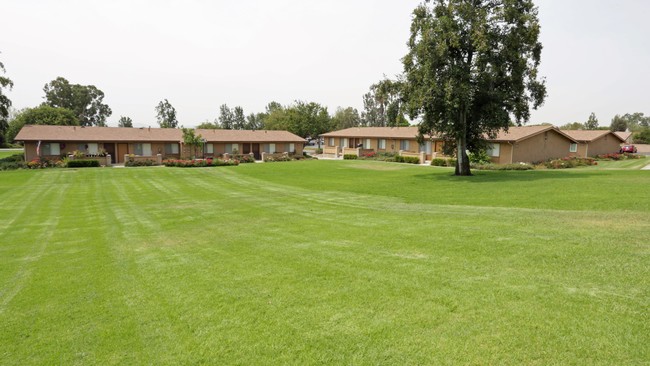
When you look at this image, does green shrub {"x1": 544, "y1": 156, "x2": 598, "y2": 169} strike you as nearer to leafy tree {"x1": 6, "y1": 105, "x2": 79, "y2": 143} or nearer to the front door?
the front door

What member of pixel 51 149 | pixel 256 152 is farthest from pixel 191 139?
pixel 51 149

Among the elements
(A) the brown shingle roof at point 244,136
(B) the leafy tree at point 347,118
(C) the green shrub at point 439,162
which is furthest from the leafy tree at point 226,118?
(C) the green shrub at point 439,162

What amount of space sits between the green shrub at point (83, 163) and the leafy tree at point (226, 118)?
7180 centimetres

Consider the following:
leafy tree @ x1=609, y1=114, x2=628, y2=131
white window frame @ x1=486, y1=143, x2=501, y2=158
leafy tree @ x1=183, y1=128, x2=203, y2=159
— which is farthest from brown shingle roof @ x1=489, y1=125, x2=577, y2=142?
leafy tree @ x1=609, y1=114, x2=628, y2=131

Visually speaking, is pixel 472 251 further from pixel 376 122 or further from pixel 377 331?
pixel 376 122

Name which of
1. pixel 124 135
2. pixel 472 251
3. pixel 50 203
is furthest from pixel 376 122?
pixel 472 251

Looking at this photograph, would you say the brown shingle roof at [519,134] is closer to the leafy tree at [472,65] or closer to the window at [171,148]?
the leafy tree at [472,65]

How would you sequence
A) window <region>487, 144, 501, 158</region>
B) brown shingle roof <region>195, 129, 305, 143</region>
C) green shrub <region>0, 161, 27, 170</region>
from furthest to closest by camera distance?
brown shingle roof <region>195, 129, 305, 143</region>, window <region>487, 144, 501, 158</region>, green shrub <region>0, 161, 27, 170</region>

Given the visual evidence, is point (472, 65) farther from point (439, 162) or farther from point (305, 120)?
point (305, 120)

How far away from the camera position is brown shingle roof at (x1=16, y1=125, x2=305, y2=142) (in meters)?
43.9

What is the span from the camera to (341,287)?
6770 millimetres

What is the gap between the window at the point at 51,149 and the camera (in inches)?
1694

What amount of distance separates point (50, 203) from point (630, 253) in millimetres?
23053

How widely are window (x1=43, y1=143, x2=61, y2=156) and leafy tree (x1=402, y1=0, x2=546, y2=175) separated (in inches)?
1505
